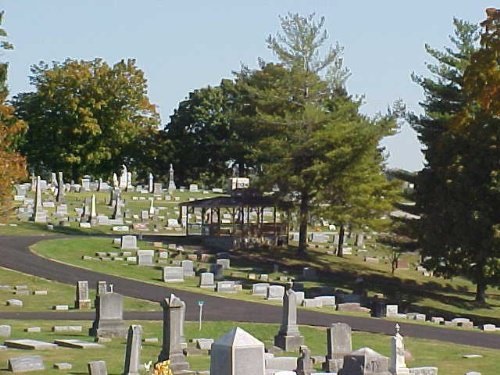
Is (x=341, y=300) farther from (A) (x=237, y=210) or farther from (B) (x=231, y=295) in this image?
(A) (x=237, y=210)

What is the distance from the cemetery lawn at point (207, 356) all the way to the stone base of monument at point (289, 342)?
0.41m

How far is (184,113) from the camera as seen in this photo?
354 feet

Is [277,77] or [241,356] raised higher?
[277,77]

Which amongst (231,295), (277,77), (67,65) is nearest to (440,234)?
(231,295)

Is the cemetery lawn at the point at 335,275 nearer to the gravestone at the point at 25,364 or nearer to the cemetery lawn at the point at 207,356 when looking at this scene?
the cemetery lawn at the point at 207,356

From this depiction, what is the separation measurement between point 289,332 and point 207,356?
307 centimetres

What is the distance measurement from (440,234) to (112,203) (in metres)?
30.1

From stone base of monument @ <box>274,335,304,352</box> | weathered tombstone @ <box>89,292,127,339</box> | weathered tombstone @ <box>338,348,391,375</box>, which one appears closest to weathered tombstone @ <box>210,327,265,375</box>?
weathered tombstone @ <box>338,348,391,375</box>

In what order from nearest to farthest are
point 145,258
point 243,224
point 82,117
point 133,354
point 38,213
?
point 133,354 < point 145,258 < point 243,224 < point 38,213 < point 82,117

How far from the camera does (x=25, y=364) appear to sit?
20359mm

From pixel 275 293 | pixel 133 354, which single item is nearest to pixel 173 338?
pixel 133 354

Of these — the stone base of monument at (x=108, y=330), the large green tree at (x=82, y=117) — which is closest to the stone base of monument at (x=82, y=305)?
the stone base of monument at (x=108, y=330)

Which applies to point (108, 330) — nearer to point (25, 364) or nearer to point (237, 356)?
point (25, 364)

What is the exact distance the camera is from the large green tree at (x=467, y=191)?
4228 centimetres
